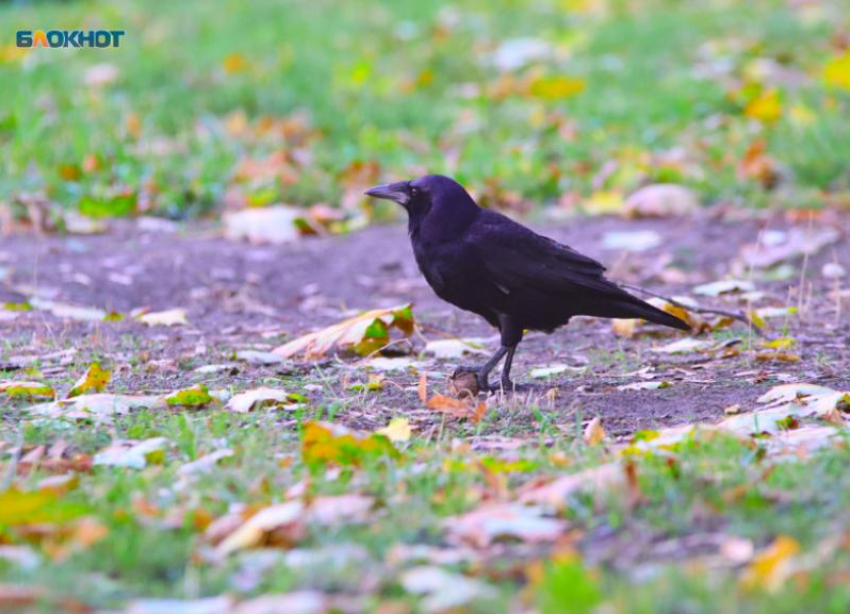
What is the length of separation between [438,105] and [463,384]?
577 centimetres

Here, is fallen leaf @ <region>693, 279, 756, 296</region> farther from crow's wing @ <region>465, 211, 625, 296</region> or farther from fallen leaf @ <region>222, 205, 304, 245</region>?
fallen leaf @ <region>222, 205, 304, 245</region>

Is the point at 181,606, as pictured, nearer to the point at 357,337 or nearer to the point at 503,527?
the point at 503,527

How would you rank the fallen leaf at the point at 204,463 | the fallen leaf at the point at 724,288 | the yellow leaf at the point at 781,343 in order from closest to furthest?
the fallen leaf at the point at 204,463
the yellow leaf at the point at 781,343
the fallen leaf at the point at 724,288

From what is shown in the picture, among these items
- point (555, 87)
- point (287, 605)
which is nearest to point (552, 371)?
point (287, 605)

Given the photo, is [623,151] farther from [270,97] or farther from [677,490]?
[677,490]

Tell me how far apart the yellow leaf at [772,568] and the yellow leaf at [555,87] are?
7.49m

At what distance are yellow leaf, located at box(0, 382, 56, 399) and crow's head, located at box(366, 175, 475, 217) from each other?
122 centimetres

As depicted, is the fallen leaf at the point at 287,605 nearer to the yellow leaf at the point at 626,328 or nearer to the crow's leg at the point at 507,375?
the crow's leg at the point at 507,375

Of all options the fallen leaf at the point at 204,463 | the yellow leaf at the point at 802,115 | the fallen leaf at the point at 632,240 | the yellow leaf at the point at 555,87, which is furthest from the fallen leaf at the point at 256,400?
the yellow leaf at the point at 555,87

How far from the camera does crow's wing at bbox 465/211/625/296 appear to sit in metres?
3.94

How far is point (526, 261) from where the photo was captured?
3.99 metres

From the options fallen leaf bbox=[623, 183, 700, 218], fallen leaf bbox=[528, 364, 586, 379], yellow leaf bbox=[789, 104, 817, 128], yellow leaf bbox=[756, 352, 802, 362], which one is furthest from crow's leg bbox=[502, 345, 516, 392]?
yellow leaf bbox=[789, 104, 817, 128]

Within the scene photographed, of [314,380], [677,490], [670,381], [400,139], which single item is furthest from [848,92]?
[677,490]

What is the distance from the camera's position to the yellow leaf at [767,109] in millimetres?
8094
